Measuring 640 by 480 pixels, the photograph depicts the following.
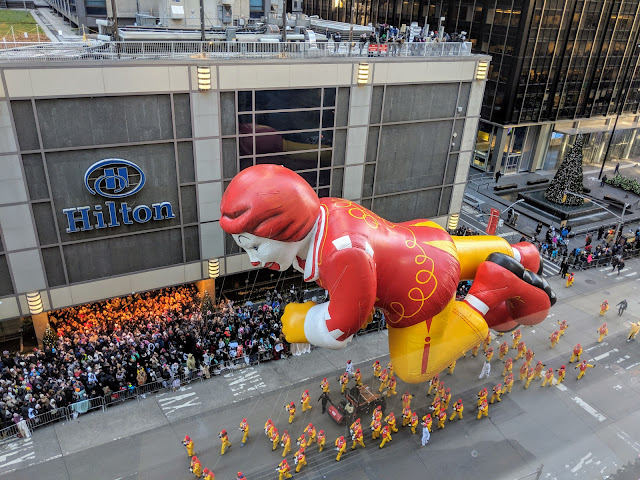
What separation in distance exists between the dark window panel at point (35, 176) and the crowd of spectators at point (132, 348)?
17.6ft

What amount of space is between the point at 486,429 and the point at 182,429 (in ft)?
32.5

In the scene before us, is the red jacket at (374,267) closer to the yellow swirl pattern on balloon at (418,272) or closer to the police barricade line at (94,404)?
the yellow swirl pattern on balloon at (418,272)

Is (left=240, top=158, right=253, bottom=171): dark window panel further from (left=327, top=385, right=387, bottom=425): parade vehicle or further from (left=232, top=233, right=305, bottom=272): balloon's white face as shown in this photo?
(left=327, top=385, right=387, bottom=425): parade vehicle

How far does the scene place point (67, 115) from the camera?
52.7 feet

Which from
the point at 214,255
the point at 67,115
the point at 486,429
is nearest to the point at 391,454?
the point at 486,429

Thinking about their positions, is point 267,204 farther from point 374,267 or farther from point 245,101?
point 245,101

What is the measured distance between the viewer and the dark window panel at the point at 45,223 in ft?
55.1

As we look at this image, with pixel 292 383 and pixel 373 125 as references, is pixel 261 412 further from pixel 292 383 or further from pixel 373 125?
pixel 373 125

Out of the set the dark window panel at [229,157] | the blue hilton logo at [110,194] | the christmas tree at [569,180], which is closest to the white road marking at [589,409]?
the dark window panel at [229,157]

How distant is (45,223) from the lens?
56.0 ft

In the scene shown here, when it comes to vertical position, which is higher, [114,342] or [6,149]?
[6,149]

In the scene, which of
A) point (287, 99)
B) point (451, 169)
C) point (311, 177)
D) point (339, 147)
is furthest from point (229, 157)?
point (451, 169)

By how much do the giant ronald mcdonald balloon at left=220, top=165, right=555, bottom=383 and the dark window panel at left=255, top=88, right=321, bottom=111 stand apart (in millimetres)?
8153

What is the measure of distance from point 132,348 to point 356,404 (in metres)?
8.15
